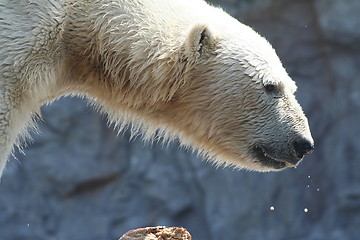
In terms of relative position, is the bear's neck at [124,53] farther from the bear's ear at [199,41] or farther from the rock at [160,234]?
the rock at [160,234]

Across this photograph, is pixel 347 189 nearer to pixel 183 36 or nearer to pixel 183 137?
pixel 183 137

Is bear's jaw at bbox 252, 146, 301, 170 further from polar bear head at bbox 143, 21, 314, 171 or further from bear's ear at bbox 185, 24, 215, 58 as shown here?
bear's ear at bbox 185, 24, 215, 58

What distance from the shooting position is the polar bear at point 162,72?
2674 millimetres

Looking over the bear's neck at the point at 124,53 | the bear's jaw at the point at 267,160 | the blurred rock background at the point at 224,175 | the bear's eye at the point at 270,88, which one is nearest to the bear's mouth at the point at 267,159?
the bear's jaw at the point at 267,160

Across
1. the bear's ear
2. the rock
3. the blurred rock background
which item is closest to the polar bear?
the bear's ear

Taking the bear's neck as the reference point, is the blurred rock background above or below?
below

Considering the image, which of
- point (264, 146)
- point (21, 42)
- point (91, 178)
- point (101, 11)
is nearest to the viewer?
point (21, 42)

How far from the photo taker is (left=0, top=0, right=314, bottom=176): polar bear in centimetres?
267

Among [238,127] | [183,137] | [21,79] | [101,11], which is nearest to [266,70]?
[238,127]

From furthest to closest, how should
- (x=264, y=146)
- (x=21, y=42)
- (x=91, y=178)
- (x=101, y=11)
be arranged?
(x=91, y=178) < (x=264, y=146) < (x=101, y=11) < (x=21, y=42)

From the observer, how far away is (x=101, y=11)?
9.27 feet

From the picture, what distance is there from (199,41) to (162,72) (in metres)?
0.21

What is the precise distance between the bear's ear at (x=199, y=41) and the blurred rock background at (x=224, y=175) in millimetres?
3342

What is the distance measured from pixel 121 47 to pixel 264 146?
2.59 ft
